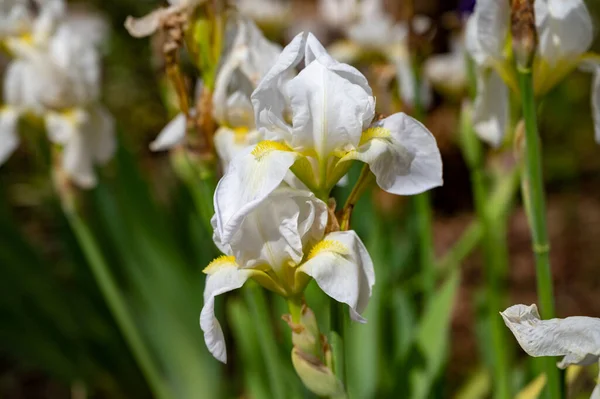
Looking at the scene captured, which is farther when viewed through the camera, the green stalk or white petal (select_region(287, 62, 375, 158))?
the green stalk

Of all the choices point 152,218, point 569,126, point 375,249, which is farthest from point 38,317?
point 569,126

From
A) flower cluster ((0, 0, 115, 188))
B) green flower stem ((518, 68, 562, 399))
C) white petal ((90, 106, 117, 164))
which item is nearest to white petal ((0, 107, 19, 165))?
flower cluster ((0, 0, 115, 188))

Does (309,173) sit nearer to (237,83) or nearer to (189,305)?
(237,83)

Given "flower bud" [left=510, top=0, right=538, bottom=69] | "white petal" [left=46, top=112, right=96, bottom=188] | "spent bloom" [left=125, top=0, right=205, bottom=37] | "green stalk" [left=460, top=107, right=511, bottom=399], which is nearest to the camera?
"flower bud" [left=510, top=0, right=538, bottom=69]

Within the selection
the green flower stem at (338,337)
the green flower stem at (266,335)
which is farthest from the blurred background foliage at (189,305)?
the green flower stem at (338,337)

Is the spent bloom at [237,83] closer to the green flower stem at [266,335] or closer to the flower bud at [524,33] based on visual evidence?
the green flower stem at [266,335]

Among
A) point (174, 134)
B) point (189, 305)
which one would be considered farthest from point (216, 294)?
point (189, 305)

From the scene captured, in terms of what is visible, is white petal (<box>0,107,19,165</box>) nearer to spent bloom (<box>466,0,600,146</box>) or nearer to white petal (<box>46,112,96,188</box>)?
white petal (<box>46,112,96,188</box>)
